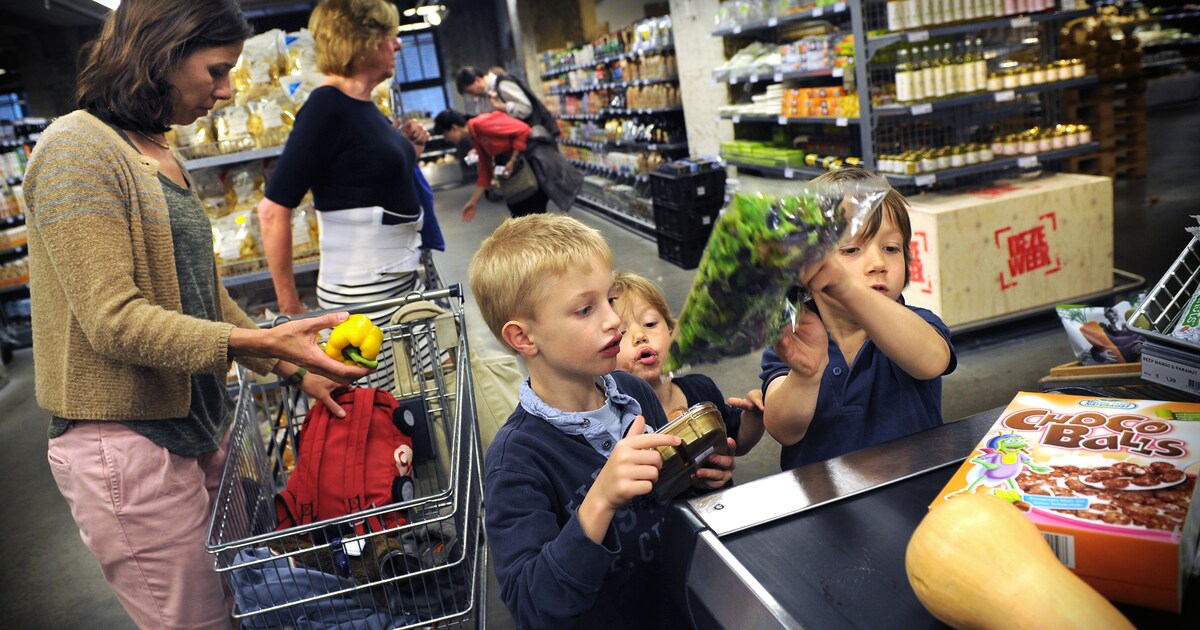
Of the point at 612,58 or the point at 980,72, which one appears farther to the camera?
the point at 612,58

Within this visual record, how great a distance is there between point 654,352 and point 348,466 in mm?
768

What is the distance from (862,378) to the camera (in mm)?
1542

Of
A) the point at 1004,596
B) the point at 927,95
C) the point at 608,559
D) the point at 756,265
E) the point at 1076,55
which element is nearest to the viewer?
the point at 1004,596

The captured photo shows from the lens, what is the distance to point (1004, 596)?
2.18 feet

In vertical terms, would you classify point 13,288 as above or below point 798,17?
below

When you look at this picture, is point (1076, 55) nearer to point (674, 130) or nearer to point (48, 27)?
point (674, 130)

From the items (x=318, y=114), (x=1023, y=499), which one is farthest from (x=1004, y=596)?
(x=318, y=114)

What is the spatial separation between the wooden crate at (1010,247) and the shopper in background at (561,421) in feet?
11.4

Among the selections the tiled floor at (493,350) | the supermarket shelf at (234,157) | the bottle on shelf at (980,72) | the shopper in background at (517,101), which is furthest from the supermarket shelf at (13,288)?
the bottle on shelf at (980,72)

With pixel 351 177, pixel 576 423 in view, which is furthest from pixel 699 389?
pixel 351 177

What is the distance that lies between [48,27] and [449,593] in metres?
16.0

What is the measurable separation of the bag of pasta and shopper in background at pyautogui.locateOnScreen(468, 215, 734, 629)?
0.81 feet

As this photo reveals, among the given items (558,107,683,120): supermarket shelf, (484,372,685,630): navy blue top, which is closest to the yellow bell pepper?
(484,372,685,630): navy blue top

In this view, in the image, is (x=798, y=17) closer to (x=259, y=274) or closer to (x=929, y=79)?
(x=929, y=79)
